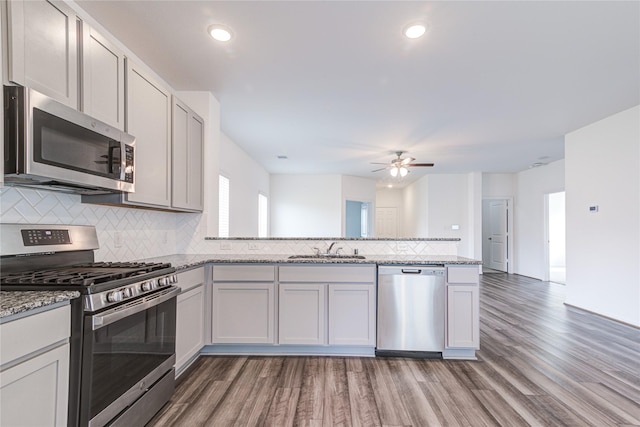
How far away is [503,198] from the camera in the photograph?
7.85 m

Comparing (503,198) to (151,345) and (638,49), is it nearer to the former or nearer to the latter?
(638,49)

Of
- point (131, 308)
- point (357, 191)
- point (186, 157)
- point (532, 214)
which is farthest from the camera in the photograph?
point (357, 191)

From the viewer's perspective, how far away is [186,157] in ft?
9.43

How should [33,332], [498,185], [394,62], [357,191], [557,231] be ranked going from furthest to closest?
[557,231]
[357,191]
[498,185]
[394,62]
[33,332]

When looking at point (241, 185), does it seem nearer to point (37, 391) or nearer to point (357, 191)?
point (357, 191)

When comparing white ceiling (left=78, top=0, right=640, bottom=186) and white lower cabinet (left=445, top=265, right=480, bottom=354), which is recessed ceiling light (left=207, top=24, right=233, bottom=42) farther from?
white lower cabinet (left=445, top=265, right=480, bottom=354)

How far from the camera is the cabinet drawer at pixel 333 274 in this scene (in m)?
2.76

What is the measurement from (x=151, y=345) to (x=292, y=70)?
2.49 metres

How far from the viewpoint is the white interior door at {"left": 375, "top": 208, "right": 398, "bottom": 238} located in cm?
1144

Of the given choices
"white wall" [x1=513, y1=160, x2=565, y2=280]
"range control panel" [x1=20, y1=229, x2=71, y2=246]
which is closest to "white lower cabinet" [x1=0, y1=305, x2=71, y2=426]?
"range control panel" [x1=20, y1=229, x2=71, y2=246]

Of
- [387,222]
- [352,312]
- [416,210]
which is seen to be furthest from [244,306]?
[387,222]

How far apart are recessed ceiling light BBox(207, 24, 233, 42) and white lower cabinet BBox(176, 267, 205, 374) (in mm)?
1854

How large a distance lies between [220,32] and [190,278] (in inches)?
76.2

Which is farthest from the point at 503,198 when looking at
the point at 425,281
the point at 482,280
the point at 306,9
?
the point at 306,9
